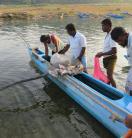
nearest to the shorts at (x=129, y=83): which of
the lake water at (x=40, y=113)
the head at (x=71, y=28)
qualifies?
the lake water at (x=40, y=113)

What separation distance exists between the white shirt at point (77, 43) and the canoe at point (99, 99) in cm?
87

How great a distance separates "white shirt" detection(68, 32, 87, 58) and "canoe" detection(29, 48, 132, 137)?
0.87 metres

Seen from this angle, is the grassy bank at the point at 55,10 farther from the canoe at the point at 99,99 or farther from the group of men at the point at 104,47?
the canoe at the point at 99,99

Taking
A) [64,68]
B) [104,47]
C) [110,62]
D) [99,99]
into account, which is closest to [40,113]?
[64,68]

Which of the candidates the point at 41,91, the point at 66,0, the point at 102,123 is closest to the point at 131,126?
the point at 102,123

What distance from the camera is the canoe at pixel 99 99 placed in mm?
7598

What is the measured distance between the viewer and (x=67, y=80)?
1064 centimetres

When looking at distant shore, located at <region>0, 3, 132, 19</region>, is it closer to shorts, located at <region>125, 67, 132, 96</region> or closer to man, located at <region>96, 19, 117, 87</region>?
man, located at <region>96, 19, 117, 87</region>

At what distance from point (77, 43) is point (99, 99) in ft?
10.3

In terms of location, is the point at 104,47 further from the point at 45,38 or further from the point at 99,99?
the point at 45,38

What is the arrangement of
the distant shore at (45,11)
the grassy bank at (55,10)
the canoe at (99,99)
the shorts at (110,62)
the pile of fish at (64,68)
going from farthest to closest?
the grassy bank at (55,10) < the distant shore at (45,11) < the pile of fish at (64,68) < the shorts at (110,62) < the canoe at (99,99)

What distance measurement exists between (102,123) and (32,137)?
2.13 metres

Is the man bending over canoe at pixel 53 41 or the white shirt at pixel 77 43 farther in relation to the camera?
the man bending over canoe at pixel 53 41

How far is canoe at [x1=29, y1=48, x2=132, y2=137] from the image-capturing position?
7598 millimetres
